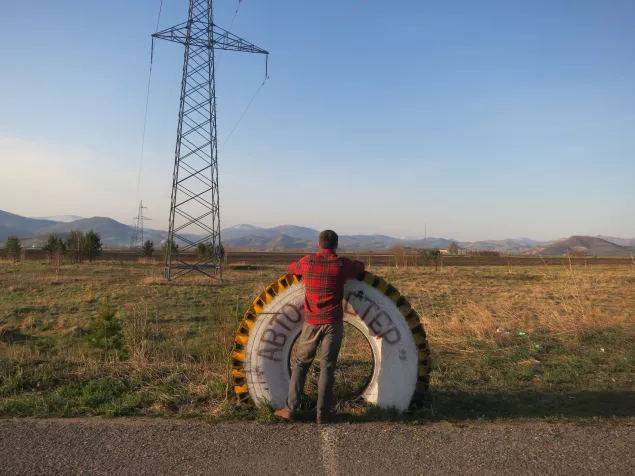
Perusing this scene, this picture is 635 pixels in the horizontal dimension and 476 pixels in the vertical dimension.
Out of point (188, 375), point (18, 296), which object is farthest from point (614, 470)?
point (18, 296)

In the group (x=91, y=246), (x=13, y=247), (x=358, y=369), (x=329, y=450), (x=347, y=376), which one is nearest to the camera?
(x=329, y=450)

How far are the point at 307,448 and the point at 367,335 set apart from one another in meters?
1.54

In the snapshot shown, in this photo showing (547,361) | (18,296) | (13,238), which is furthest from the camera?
(13,238)

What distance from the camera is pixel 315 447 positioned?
4160 mm

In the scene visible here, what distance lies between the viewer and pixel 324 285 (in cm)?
490

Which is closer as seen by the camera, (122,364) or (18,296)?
(122,364)

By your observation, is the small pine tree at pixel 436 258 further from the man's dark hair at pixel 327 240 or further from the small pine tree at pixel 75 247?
the man's dark hair at pixel 327 240

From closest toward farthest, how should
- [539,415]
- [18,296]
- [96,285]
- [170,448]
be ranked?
[170,448] → [539,415] → [18,296] → [96,285]

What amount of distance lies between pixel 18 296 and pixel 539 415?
780 inches

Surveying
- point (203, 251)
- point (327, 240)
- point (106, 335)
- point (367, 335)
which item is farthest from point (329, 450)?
point (203, 251)

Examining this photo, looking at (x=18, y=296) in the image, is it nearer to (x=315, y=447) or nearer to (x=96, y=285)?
(x=96, y=285)

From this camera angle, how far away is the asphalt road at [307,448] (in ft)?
12.4

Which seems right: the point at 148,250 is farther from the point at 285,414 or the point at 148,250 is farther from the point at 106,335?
the point at 285,414

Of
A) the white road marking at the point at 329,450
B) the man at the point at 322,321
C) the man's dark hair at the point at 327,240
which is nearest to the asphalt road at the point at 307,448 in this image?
the white road marking at the point at 329,450
